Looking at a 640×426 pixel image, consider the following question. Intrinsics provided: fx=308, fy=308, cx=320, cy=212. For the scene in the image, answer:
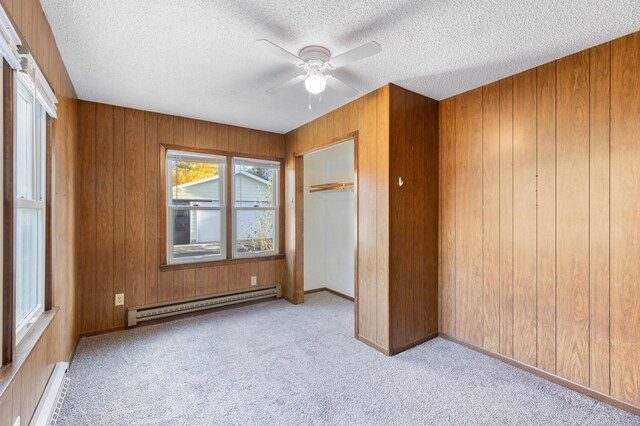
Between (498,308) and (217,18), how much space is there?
3156mm

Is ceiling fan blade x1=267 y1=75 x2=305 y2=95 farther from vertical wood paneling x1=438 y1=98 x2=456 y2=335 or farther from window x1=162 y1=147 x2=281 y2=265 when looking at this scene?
window x1=162 y1=147 x2=281 y2=265

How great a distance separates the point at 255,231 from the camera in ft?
14.8

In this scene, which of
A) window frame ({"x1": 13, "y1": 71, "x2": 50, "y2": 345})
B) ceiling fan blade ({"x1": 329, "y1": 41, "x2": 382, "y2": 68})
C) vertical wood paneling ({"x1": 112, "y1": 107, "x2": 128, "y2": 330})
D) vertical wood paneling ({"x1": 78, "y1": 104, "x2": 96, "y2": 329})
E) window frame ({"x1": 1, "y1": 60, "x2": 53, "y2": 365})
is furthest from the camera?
vertical wood paneling ({"x1": 112, "y1": 107, "x2": 128, "y2": 330})

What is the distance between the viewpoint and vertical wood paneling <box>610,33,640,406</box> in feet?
6.62

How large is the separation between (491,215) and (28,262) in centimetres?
353

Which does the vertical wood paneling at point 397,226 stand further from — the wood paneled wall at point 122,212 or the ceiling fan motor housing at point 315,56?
the wood paneled wall at point 122,212

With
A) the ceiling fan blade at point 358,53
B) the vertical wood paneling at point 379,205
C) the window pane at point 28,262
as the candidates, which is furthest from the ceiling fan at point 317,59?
the window pane at point 28,262

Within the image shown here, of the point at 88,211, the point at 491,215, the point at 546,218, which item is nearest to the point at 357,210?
the point at 491,215

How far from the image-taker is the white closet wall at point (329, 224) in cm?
477

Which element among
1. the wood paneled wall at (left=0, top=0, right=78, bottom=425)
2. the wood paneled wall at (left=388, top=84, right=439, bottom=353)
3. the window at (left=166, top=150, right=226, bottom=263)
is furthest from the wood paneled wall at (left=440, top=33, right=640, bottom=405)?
the wood paneled wall at (left=0, top=0, right=78, bottom=425)

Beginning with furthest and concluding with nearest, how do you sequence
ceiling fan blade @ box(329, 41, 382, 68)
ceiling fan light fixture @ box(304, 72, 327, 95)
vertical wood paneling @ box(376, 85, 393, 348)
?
vertical wood paneling @ box(376, 85, 393, 348) → ceiling fan light fixture @ box(304, 72, 327, 95) → ceiling fan blade @ box(329, 41, 382, 68)

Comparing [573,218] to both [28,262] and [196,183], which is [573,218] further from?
[196,183]

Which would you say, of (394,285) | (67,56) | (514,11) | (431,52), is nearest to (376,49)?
(431,52)

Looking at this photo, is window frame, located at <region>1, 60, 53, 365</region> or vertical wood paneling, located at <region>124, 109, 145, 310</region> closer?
window frame, located at <region>1, 60, 53, 365</region>
